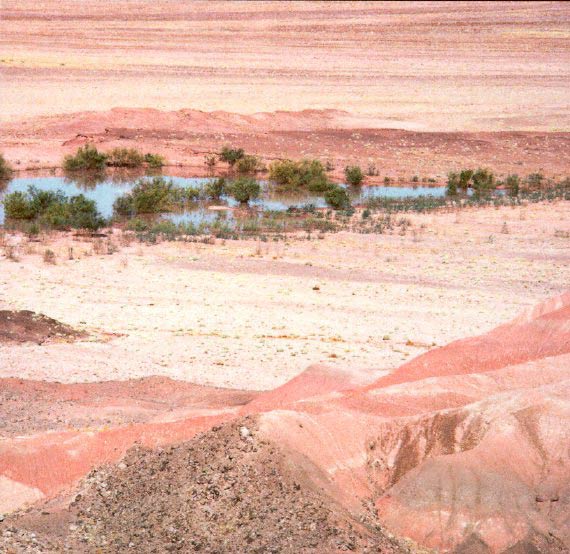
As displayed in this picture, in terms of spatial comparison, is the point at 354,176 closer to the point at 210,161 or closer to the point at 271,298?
the point at 210,161

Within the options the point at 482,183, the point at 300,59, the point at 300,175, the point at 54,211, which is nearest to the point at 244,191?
the point at 300,175

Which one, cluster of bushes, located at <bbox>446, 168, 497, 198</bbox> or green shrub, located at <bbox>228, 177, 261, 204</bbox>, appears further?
cluster of bushes, located at <bbox>446, 168, 497, 198</bbox>

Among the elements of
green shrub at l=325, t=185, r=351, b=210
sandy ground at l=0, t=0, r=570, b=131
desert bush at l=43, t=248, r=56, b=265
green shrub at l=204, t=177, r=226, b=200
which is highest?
sandy ground at l=0, t=0, r=570, b=131

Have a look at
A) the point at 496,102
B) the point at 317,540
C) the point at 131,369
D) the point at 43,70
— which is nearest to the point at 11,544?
the point at 317,540

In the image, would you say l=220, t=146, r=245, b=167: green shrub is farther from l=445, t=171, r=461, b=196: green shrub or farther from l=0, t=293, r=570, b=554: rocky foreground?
l=0, t=293, r=570, b=554: rocky foreground

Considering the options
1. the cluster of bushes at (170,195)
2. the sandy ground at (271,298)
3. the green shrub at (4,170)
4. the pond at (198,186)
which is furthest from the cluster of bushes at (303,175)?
the green shrub at (4,170)

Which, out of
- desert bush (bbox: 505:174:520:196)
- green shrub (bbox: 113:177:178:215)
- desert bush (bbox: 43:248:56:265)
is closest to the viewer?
desert bush (bbox: 43:248:56:265)

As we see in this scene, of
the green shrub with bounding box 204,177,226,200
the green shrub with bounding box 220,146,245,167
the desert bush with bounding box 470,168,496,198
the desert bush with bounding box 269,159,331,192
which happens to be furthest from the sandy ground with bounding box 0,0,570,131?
the green shrub with bounding box 204,177,226,200
